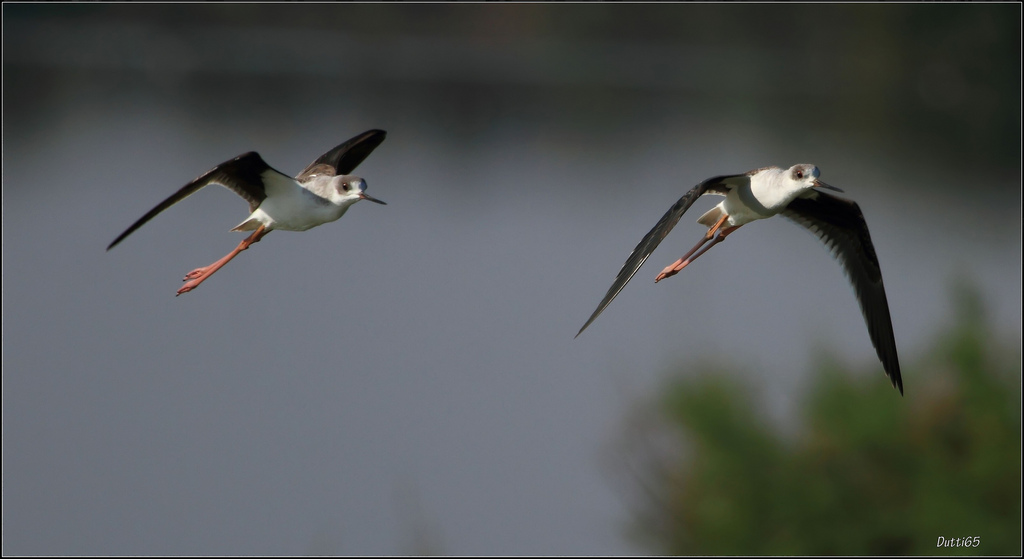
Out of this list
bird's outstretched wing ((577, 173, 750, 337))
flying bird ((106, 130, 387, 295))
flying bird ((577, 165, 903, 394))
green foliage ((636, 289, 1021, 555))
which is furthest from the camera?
green foliage ((636, 289, 1021, 555))

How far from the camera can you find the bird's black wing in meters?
7.21

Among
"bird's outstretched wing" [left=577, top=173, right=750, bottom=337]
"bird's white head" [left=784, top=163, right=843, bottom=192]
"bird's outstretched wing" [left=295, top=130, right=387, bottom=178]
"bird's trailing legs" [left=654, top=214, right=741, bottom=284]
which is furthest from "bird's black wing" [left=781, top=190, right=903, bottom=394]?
"bird's outstretched wing" [left=295, top=130, right=387, bottom=178]

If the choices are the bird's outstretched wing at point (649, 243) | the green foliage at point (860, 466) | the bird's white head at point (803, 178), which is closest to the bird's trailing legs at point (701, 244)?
the bird's white head at point (803, 178)

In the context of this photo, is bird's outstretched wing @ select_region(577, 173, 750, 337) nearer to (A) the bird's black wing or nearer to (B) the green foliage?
(A) the bird's black wing

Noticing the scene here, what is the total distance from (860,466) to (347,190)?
709cm

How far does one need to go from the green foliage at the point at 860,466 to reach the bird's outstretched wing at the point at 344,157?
5.41m

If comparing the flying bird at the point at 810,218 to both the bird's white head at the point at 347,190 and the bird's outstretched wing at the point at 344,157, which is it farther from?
the bird's outstretched wing at the point at 344,157

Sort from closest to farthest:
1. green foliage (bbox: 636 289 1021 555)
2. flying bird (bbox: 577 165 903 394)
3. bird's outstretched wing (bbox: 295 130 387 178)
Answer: flying bird (bbox: 577 165 903 394) → bird's outstretched wing (bbox: 295 130 387 178) → green foliage (bbox: 636 289 1021 555)

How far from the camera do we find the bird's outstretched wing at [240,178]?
18.0 ft

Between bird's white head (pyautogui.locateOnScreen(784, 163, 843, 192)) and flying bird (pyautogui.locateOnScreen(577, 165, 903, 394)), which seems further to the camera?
flying bird (pyautogui.locateOnScreen(577, 165, 903, 394))

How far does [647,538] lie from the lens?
463 inches

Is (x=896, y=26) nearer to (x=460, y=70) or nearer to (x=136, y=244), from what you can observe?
(x=460, y=70)

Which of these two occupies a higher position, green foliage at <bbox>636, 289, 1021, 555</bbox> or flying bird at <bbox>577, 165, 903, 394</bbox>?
flying bird at <bbox>577, 165, 903, 394</bbox>

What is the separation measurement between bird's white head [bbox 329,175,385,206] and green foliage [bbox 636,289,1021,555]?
6.17m
